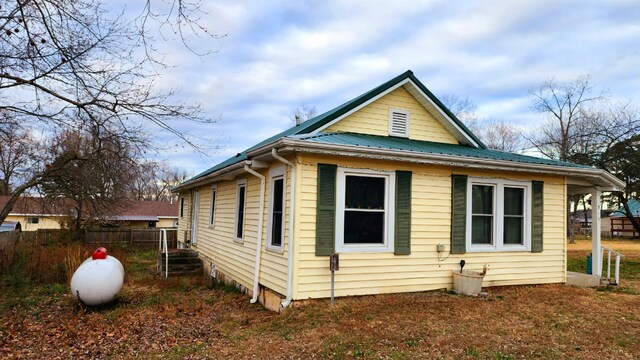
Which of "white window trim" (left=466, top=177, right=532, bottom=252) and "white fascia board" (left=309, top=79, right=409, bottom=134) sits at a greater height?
"white fascia board" (left=309, top=79, right=409, bottom=134)

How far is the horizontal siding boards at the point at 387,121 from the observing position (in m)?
8.85

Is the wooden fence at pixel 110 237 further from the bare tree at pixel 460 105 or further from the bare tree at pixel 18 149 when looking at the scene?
the bare tree at pixel 460 105

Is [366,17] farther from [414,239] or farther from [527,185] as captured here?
[527,185]

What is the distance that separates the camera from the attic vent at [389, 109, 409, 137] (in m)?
9.20

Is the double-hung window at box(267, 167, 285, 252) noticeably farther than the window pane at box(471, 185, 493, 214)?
No

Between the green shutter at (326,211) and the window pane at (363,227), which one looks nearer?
the green shutter at (326,211)

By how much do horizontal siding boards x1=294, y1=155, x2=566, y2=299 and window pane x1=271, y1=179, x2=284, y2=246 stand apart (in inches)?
36.0

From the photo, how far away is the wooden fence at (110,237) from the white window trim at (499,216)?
1766 centimetres

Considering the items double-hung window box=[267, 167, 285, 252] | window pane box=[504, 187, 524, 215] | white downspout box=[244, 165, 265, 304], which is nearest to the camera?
double-hung window box=[267, 167, 285, 252]

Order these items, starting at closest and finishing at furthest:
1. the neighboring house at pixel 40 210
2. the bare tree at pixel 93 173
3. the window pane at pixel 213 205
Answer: the bare tree at pixel 93 173 < the window pane at pixel 213 205 < the neighboring house at pixel 40 210

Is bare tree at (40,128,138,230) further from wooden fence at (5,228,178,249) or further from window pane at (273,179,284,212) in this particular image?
wooden fence at (5,228,178,249)

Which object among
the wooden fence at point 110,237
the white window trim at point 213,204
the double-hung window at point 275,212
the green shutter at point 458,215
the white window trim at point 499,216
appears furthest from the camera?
the wooden fence at point 110,237

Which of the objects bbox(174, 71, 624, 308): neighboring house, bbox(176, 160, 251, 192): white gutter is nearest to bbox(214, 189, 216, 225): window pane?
bbox(176, 160, 251, 192): white gutter

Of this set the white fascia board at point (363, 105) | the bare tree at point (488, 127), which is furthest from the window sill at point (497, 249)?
the bare tree at point (488, 127)
